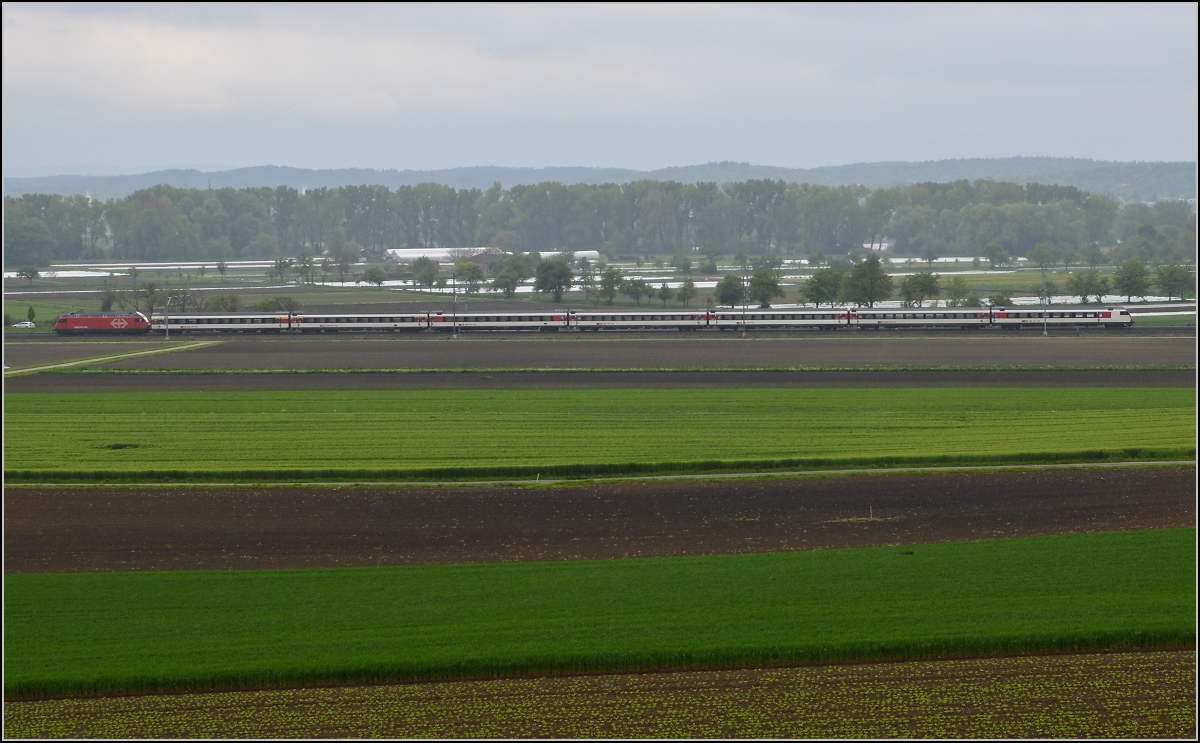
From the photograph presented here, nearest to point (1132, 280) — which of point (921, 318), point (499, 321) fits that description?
point (921, 318)

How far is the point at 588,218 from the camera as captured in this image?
598ft

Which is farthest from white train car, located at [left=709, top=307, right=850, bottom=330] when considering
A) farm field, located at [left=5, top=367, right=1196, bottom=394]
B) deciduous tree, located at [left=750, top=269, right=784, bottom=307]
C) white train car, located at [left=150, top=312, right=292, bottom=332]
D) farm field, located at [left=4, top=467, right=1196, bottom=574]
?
farm field, located at [left=4, top=467, right=1196, bottom=574]

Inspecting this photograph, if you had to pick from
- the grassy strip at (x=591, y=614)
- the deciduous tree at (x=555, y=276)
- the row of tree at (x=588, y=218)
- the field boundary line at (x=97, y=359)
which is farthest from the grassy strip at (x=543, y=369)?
the row of tree at (x=588, y=218)

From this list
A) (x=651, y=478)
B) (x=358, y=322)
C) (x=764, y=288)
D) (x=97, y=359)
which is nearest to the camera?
(x=651, y=478)

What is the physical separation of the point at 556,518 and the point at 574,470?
512cm

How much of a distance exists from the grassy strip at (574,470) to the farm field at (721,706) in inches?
577

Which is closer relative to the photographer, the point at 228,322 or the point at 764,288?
the point at 228,322

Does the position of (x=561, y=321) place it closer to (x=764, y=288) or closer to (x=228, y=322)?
(x=764, y=288)

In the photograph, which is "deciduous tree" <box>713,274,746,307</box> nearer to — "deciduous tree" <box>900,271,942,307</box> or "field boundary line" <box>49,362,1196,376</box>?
"deciduous tree" <box>900,271,942,307</box>

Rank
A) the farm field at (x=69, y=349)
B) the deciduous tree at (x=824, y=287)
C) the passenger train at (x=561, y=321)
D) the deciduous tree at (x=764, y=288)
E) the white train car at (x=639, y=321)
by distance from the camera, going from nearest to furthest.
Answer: the farm field at (x=69, y=349) < the passenger train at (x=561, y=321) < the white train car at (x=639, y=321) < the deciduous tree at (x=824, y=287) < the deciduous tree at (x=764, y=288)

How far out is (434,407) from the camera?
144 ft

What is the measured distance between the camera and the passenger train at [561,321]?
2980 inches

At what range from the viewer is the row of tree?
161250 millimetres

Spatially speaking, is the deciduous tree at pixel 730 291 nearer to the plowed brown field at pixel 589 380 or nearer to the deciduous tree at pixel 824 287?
the deciduous tree at pixel 824 287
